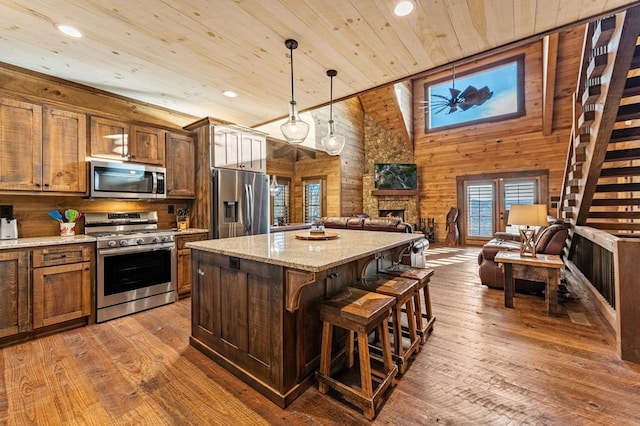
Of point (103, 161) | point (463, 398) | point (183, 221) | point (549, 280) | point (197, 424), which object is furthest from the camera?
point (183, 221)

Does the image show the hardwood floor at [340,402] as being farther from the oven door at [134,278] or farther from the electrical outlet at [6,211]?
the electrical outlet at [6,211]

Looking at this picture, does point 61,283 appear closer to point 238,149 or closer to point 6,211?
point 6,211

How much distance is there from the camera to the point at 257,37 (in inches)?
94.0

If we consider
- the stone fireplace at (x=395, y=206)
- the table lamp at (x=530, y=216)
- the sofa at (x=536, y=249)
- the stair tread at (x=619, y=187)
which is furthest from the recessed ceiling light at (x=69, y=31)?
the stone fireplace at (x=395, y=206)

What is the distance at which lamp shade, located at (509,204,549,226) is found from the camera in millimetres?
3076

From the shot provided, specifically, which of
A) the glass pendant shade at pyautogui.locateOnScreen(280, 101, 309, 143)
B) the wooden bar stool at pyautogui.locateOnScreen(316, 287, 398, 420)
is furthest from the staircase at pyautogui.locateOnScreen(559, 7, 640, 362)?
the glass pendant shade at pyautogui.locateOnScreen(280, 101, 309, 143)

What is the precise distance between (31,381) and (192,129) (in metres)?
3.30

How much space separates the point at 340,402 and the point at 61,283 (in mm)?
2835

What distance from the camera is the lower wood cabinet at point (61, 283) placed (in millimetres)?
2590

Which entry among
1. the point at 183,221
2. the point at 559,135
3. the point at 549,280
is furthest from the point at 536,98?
the point at 183,221

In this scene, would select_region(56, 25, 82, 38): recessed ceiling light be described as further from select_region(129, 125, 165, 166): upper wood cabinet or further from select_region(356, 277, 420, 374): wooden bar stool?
select_region(356, 277, 420, 374): wooden bar stool

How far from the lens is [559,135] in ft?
22.6

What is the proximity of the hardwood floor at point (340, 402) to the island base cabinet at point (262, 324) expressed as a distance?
10 cm

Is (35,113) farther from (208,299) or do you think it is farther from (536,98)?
(536,98)
